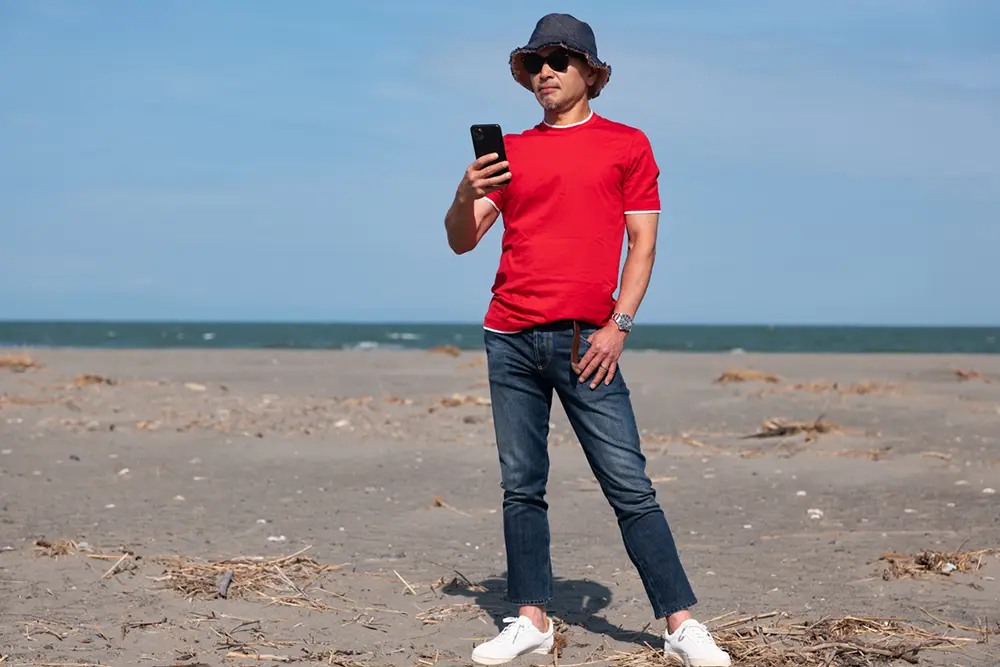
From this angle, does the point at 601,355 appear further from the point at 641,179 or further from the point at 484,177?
the point at 484,177

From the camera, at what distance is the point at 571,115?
383 cm

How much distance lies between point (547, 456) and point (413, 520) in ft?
11.6

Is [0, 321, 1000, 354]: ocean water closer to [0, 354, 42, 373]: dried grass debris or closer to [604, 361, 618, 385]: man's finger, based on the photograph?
[0, 354, 42, 373]: dried grass debris

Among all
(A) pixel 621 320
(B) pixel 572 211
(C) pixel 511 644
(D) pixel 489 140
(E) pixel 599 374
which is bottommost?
(C) pixel 511 644

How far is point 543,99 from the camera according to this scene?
3799mm

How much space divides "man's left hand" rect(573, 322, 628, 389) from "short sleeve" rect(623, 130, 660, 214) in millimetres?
434

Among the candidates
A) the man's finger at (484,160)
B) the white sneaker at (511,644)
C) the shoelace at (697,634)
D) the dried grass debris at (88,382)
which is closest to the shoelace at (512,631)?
the white sneaker at (511,644)

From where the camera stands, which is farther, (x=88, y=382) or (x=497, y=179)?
(x=88, y=382)

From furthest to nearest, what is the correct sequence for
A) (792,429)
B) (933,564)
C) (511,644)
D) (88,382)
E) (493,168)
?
1. (88,382)
2. (792,429)
3. (933,564)
4. (511,644)
5. (493,168)

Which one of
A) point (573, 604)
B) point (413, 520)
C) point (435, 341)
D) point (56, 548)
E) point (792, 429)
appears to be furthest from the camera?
point (435, 341)

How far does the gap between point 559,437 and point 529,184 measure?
7395 mm

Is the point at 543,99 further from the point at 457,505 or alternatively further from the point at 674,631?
the point at 457,505

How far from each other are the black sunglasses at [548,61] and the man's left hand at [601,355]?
3.05 ft

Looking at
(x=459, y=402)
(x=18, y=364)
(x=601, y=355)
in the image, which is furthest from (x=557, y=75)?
(x=18, y=364)
